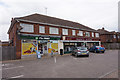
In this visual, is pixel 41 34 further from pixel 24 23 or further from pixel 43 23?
pixel 24 23

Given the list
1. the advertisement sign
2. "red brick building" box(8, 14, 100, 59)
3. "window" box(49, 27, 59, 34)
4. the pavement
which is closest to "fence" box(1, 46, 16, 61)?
"red brick building" box(8, 14, 100, 59)

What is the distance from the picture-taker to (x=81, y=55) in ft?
41.5

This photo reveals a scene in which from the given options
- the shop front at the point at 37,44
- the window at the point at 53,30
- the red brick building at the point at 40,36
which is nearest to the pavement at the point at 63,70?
the shop front at the point at 37,44

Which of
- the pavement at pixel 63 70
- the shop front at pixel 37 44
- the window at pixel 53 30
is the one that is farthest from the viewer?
the window at pixel 53 30

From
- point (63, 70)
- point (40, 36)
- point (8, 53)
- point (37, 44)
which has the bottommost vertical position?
point (63, 70)

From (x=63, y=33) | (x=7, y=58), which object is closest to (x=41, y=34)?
(x=63, y=33)

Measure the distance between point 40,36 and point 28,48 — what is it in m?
2.85

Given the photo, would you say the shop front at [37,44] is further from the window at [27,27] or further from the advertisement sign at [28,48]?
the window at [27,27]

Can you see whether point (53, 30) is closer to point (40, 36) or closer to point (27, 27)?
point (40, 36)

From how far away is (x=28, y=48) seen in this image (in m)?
13.4

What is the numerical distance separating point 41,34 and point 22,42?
3479 millimetres

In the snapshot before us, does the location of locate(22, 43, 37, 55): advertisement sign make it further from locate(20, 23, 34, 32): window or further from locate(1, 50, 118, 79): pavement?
locate(1, 50, 118, 79): pavement

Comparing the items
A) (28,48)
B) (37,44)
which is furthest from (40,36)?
(28,48)

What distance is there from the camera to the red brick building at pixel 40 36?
12.9 meters
